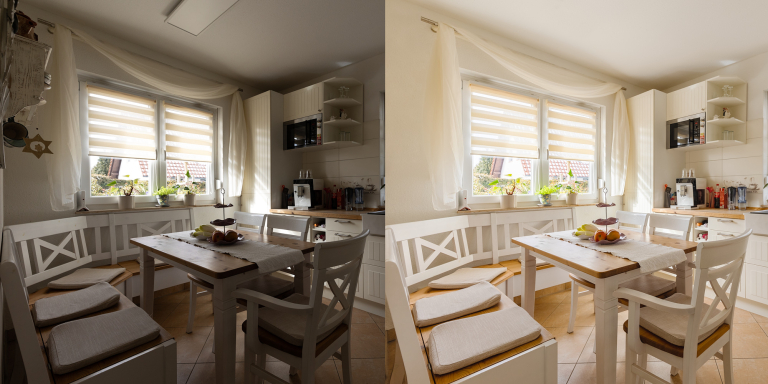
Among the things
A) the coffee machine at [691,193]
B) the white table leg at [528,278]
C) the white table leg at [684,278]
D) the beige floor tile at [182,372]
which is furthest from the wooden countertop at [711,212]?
the beige floor tile at [182,372]

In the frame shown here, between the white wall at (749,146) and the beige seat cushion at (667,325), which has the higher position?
the white wall at (749,146)

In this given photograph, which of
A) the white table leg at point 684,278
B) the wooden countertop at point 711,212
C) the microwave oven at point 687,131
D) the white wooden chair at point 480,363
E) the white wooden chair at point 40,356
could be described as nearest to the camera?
the white wooden chair at point 40,356

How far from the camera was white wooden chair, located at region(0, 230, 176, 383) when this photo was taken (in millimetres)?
137

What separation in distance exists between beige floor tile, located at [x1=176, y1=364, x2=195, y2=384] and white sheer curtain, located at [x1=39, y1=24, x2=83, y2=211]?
0.42 ft

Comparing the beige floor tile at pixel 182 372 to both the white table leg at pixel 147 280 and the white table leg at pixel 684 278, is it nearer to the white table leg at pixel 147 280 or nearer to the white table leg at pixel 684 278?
the white table leg at pixel 147 280

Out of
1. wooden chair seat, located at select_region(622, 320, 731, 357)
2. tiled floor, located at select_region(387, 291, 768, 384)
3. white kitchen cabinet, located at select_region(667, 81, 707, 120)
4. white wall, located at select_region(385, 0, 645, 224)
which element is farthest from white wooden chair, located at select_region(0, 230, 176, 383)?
white kitchen cabinet, located at select_region(667, 81, 707, 120)

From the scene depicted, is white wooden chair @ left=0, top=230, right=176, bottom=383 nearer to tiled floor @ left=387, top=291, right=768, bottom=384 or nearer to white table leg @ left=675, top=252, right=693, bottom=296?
tiled floor @ left=387, top=291, right=768, bottom=384

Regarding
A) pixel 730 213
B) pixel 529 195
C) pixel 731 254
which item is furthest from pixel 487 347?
pixel 730 213

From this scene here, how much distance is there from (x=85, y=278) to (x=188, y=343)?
75 millimetres

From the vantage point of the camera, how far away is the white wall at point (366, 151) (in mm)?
318

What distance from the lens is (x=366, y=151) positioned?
1.08ft

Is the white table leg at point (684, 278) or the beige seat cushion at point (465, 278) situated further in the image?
the white table leg at point (684, 278)

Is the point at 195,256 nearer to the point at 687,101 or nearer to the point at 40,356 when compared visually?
the point at 40,356

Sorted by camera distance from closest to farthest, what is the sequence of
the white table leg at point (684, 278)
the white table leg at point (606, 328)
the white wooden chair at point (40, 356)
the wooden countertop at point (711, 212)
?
the white wooden chair at point (40, 356) < the white table leg at point (606, 328) < the white table leg at point (684, 278) < the wooden countertop at point (711, 212)
